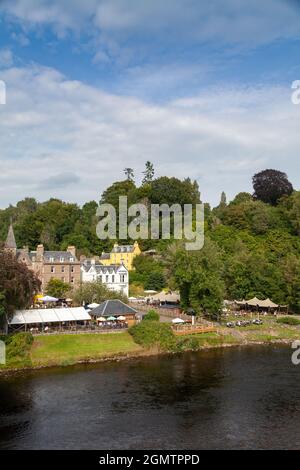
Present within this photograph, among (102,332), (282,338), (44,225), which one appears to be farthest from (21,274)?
(44,225)

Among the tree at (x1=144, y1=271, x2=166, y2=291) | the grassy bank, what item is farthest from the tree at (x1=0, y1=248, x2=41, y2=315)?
the tree at (x1=144, y1=271, x2=166, y2=291)

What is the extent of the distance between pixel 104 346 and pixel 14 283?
11.7 meters

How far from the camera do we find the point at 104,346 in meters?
50.2

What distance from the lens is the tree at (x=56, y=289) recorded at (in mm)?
70062

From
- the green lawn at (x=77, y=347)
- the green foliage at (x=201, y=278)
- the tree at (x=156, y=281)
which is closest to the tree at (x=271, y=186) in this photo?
the tree at (x=156, y=281)

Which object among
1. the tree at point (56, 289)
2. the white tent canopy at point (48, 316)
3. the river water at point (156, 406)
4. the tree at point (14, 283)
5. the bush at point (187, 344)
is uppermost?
the tree at point (14, 283)

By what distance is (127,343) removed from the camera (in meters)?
51.7

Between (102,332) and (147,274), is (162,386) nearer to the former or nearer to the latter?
(102,332)

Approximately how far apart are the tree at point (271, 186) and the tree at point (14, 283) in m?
81.2

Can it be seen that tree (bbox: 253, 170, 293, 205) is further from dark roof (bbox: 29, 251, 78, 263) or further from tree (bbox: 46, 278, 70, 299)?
tree (bbox: 46, 278, 70, 299)

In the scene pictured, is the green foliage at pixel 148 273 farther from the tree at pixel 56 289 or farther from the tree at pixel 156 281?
the tree at pixel 56 289

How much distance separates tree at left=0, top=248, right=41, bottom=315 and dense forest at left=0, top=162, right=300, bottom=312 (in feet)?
71.1

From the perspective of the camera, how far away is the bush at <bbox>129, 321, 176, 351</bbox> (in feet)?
170

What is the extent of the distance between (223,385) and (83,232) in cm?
7798
